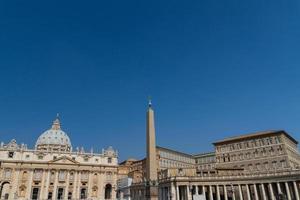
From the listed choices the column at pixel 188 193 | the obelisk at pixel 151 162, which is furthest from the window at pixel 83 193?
the obelisk at pixel 151 162

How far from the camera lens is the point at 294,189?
44125 millimetres

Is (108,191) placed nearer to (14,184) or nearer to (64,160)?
(64,160)

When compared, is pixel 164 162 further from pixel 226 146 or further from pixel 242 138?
pixel 242 138

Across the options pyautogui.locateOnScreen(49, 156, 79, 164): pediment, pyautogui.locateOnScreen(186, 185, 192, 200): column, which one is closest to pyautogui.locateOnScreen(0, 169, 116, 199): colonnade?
pyautogui.locateOnScreen(49, 156, 79, 164): pediment

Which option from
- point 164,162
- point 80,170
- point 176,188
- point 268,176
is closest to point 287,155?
point 268,176

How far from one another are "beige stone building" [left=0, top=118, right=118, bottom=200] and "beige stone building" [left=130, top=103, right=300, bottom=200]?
9303 millimetres

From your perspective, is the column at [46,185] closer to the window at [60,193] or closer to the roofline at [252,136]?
the window at [60,193]

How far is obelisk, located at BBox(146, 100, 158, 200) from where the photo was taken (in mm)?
24658

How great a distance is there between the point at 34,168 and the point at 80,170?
10.8 m

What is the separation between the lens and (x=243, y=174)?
51.1m

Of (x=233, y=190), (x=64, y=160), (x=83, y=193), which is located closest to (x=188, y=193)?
(x=233, y=190)

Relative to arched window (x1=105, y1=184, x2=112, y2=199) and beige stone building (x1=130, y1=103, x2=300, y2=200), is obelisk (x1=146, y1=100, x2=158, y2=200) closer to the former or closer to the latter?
beige stone building (x1=130, y1=103, x2=300, y2=200)

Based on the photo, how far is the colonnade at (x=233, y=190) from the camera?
4653 centimetres

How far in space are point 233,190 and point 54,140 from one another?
5860 cm
